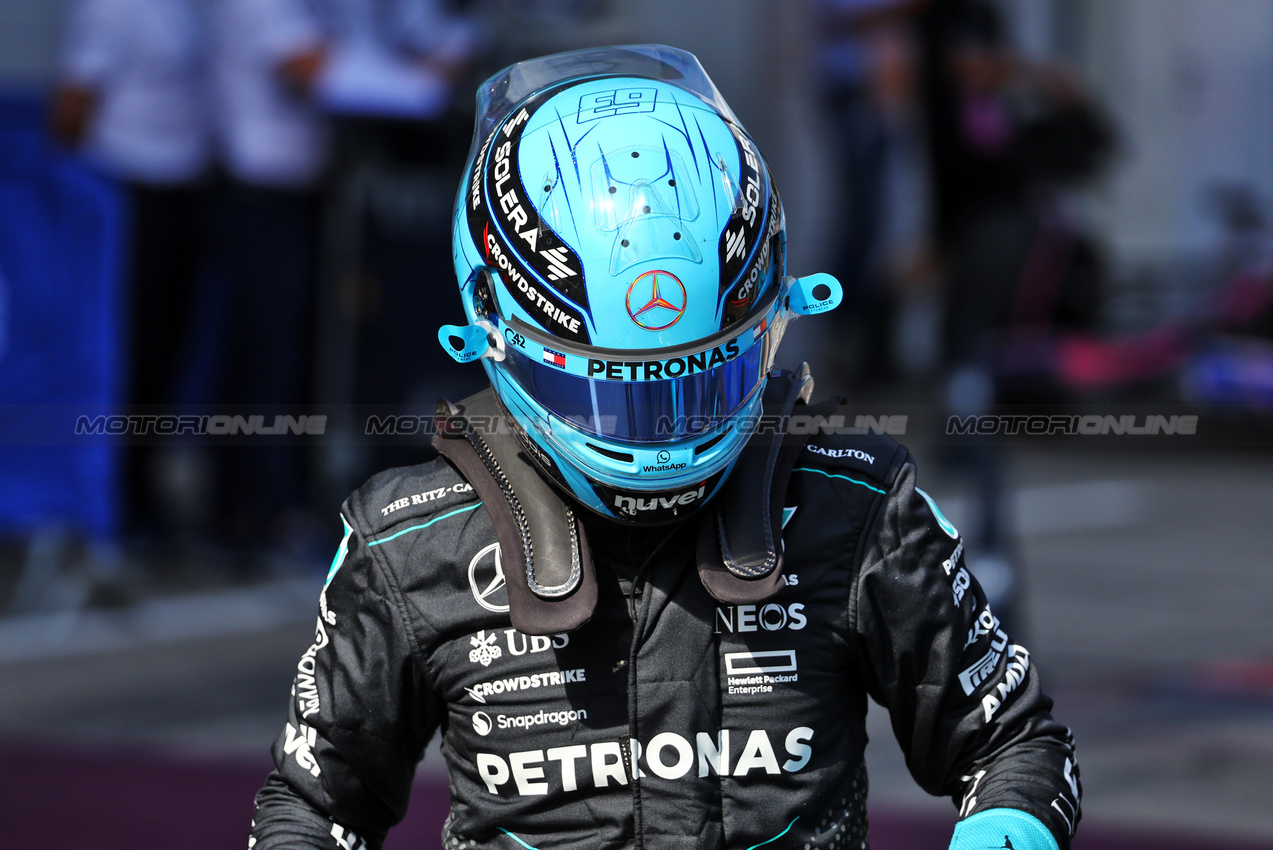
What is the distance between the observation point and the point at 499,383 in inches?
80.1

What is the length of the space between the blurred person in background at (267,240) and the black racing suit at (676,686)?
4.66 m

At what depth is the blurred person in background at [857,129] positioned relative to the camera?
1040 centimetres

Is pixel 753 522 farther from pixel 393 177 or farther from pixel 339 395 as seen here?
pixel 393 177

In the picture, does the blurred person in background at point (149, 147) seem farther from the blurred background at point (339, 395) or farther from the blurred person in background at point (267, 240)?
the blurred person in background at point (267, 240)

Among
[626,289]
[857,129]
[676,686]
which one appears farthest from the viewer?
[857,129]

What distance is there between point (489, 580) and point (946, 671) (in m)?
0.58

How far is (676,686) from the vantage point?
196cm

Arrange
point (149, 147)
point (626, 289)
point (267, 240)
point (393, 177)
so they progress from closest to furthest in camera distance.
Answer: point (626, 289)
point (149, 147)
point (267, 240)
point (393, 177)

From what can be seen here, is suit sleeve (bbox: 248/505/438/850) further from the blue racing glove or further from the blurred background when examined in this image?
the blurred background

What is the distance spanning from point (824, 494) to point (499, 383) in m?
0.44

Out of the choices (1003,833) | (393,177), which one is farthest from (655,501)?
(393,177)

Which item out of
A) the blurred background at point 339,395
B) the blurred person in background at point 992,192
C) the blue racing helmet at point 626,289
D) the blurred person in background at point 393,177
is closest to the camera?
the blue racing helmet at point 626,289

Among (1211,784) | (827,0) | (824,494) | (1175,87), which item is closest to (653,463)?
(824,494)

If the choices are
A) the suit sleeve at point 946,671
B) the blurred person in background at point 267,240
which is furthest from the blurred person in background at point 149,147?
the suit sleeve at point 946,671
